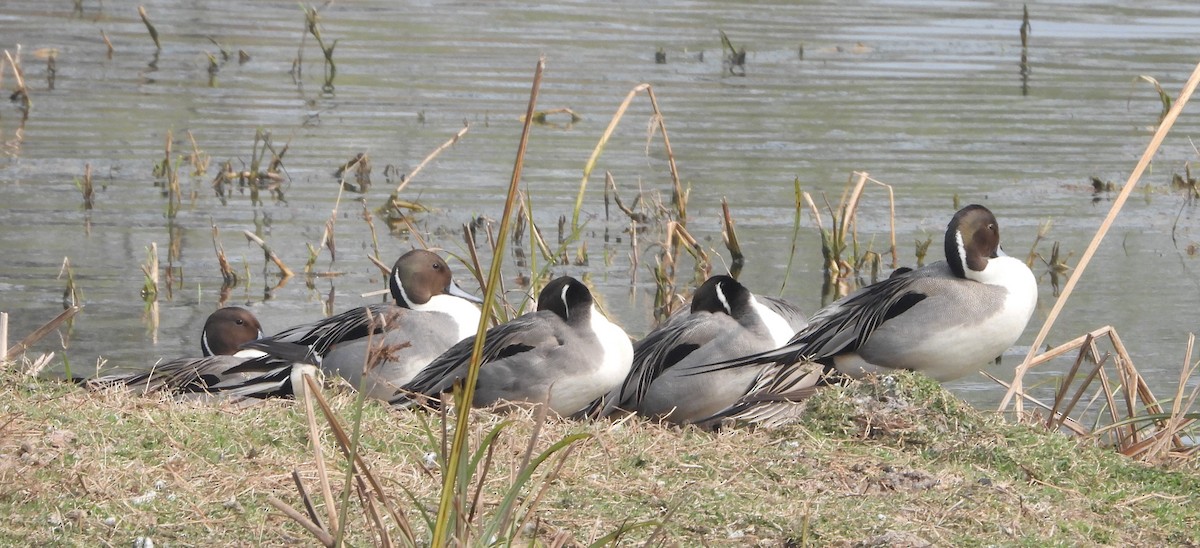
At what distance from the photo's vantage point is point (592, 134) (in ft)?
35.2

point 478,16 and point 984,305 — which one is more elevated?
point 478,16

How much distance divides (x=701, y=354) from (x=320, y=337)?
1390 mm

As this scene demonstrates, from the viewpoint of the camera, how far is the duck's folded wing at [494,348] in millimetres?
5305

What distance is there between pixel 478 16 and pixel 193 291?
8.79m

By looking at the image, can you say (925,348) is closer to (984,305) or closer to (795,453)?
(984,305)

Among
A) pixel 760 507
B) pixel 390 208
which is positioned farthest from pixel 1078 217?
pixel 760 507

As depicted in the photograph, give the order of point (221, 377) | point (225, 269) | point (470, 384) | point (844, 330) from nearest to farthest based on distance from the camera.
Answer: point (470, 384) < point (844, 330) < point (221, 377) < point (225, 269)

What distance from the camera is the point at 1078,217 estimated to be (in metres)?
9.06

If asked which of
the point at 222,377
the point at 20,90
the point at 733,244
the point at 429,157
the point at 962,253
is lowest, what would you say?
the point at 222,377

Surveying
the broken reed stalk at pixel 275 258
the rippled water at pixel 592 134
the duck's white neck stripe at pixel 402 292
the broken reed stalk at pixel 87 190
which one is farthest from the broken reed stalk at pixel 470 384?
the broken reed stalk at pixel 87 190

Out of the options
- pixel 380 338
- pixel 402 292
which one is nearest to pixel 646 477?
pixel 380 338

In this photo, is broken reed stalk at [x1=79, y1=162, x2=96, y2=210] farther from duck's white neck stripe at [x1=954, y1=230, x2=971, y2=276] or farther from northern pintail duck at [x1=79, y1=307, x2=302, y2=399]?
duck's white neck stripe at [x1=954, y1=230, x2=971, y2=276]

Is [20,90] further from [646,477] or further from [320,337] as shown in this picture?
[646,477]

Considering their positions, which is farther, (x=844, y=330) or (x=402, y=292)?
(x=402, y=292)
